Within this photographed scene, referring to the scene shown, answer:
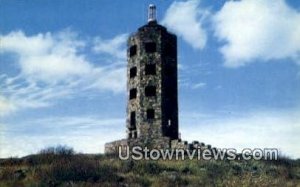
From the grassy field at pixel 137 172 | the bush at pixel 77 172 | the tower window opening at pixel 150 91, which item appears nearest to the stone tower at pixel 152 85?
the tower window opening at pixel 150 91

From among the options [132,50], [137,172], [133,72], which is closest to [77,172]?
[137,172]

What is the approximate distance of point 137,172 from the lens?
95.4 ft

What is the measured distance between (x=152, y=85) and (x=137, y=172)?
15.7 metres

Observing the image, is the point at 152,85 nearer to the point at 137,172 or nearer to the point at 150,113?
the point at 150,113

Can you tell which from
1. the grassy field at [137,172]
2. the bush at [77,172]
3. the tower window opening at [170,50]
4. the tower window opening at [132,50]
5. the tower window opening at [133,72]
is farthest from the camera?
the tower window opening at [132,50]

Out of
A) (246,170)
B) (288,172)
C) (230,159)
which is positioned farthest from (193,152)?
(288,172)

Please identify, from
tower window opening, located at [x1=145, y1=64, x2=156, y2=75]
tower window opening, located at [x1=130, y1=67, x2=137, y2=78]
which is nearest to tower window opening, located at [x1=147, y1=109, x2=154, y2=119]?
tower window opening, located at [x1=145, y1=64, x2=156, y2=75]

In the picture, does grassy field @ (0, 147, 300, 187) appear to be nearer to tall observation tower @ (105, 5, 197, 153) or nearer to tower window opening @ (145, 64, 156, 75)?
tall observation tower @ (105, 5, 197, 153)

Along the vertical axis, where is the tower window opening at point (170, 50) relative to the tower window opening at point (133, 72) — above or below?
above

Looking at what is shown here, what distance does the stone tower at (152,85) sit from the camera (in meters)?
43.4

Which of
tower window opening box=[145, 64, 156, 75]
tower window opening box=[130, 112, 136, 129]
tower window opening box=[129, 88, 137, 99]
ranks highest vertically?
tower window opening box=[145, 64, 156, 75]

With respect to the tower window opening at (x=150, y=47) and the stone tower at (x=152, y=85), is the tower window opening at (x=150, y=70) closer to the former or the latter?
the stone tower at (x=152, y=85)

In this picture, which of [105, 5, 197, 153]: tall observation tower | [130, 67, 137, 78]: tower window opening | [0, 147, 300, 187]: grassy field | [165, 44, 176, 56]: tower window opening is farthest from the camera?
[130, 67, 137, 78]: tower window opening

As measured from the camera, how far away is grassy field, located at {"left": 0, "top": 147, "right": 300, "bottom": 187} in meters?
24.8
